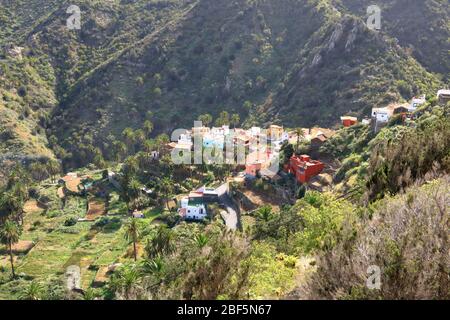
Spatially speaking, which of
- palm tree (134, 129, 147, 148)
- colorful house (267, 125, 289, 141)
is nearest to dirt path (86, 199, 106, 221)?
palm tree (134, 129, 147, 148)

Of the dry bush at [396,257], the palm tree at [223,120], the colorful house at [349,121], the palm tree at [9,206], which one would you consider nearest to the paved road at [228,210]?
the colorful house at [349,121]

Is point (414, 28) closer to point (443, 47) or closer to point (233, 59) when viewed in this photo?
point (443, 47)

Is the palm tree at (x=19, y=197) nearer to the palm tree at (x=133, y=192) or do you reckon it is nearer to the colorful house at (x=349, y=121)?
the palm tree at (x=133, y=192)

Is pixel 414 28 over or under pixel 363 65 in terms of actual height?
over

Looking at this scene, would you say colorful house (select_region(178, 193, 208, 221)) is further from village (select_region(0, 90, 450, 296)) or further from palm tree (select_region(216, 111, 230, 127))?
palm tree (select_region(216, 111, 230, 127))

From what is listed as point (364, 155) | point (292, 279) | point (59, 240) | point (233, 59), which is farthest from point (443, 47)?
point (292, 279)
